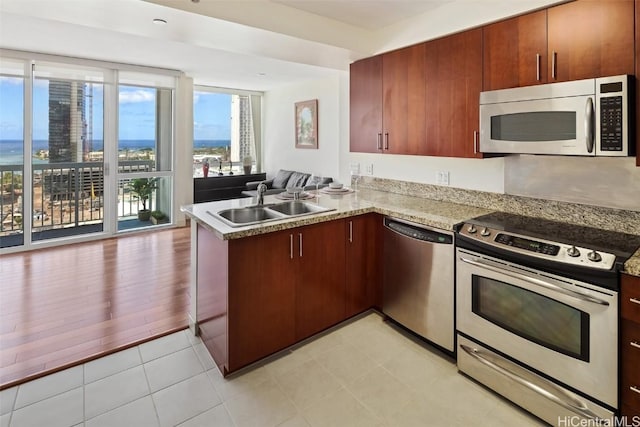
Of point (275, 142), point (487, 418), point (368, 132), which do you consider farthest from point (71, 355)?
point (275, 142)

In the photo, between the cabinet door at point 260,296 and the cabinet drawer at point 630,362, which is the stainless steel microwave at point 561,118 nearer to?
the cabinet drawer at point 630,362

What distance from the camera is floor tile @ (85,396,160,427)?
5.95 feet

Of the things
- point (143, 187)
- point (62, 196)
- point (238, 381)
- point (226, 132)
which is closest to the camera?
point (238, 381)

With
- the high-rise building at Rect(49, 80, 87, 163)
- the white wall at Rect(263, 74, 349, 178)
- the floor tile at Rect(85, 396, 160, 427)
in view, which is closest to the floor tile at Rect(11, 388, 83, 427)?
the floor tile at Rect(85, 396, 160, 427)

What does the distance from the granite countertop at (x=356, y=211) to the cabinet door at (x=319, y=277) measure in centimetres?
10

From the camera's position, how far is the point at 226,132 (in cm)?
782

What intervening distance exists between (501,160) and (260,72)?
4340 millimetres

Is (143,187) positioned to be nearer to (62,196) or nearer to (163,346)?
(62,196)

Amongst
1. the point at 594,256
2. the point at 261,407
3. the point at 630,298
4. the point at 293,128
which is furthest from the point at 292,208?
the point at 293,128

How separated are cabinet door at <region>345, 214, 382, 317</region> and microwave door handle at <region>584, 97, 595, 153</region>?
142 cm

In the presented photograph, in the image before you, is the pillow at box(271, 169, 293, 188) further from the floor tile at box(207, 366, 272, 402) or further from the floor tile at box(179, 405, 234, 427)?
the floor tile at box(179, 405, 234, 427)

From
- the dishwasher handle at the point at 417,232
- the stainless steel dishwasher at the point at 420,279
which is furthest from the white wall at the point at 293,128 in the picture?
the stainless steel dishwasher at the point at 420,279

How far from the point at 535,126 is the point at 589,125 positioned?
0.28 m

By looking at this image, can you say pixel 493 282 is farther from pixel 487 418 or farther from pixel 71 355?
pixel 71 355
